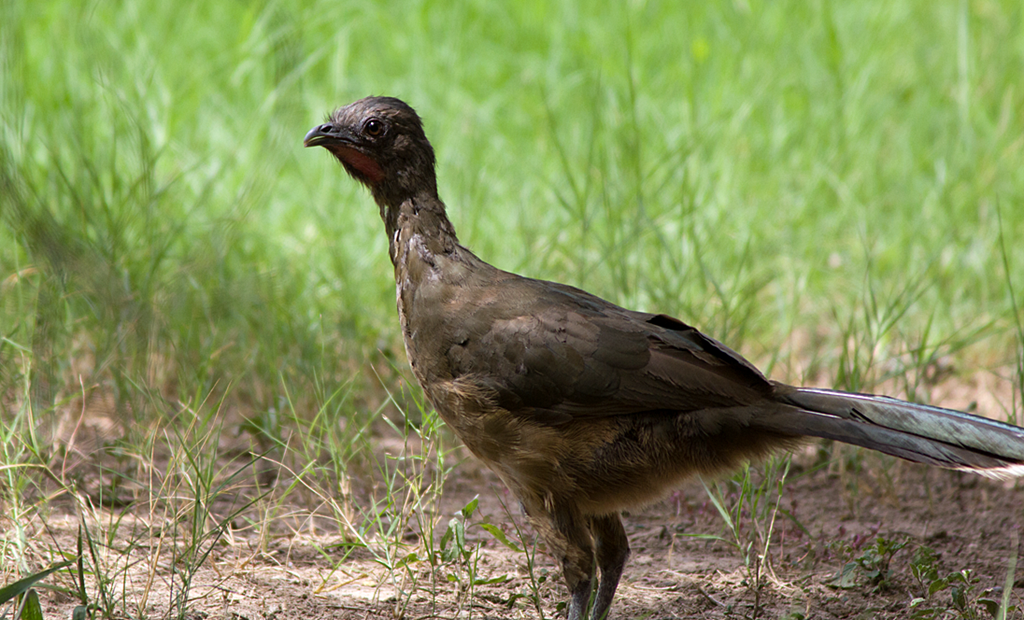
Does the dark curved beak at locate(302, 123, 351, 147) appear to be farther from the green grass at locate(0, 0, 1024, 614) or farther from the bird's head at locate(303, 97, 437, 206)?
the green grass at locate(0, 0, 1024, 614)

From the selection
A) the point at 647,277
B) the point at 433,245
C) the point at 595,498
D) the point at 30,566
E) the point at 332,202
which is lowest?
the point at 30,566

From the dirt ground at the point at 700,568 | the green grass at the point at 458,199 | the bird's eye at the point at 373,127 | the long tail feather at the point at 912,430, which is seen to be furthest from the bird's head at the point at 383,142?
the long tail feather at the point at 912,430

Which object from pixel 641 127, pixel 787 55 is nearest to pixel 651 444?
pixel 641 127

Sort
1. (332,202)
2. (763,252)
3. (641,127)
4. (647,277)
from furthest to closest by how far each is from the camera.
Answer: (641,127), (332,202), (763,252), (647,277)

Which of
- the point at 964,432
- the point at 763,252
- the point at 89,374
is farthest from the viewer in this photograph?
the point at 763,252

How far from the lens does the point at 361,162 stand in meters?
3.79

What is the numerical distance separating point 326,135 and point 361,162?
158mm

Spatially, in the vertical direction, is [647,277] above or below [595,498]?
above

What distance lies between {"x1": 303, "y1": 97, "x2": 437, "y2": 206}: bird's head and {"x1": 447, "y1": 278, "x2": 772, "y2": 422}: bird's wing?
0.64 meters

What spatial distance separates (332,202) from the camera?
20.2ft

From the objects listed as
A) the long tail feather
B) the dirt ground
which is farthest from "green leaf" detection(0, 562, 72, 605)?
the long tail feather

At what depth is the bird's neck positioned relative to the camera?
3.66m

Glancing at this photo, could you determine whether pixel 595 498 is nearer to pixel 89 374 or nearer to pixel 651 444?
pixel 651 444

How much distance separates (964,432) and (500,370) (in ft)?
4.59
